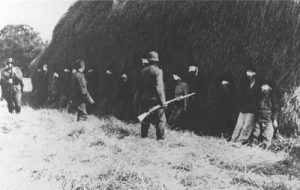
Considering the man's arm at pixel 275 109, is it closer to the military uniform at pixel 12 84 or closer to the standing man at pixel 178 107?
the standing man at pixel 178 107

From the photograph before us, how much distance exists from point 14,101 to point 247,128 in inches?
234

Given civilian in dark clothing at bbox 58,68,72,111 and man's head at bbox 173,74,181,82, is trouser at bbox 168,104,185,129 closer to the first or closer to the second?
man's head at bbox 173,74,181,82

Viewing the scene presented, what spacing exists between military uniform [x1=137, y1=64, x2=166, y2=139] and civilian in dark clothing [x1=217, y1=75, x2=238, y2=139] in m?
1.21

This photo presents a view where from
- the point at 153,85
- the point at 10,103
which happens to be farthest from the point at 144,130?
the point at 10,103

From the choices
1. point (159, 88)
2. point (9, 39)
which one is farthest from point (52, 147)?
point (9, 39)

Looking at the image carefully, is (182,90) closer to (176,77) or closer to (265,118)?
(176,77)

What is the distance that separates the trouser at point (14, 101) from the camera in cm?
1027

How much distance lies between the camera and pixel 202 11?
26.0ft

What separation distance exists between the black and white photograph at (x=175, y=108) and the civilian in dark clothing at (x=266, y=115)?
2 cm

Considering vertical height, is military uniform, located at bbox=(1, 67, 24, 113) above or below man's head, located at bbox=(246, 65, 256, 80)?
below

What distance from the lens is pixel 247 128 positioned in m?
6.91

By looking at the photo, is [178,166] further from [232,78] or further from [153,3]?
[153,3]

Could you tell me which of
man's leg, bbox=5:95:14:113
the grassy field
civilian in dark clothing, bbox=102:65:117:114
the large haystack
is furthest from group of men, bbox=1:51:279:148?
man's leg, bbox=5:95:14:113

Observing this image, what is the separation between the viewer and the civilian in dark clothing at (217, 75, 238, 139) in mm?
7332
